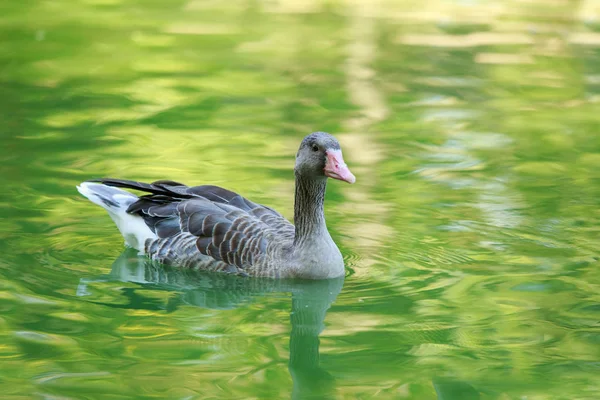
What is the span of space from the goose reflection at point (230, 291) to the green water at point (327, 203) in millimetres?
24

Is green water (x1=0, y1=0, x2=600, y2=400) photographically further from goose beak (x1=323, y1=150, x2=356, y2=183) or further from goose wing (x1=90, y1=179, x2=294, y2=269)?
goose beak (x1=323, y1=150, x2=356, y2=183)

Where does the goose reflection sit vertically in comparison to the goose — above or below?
below

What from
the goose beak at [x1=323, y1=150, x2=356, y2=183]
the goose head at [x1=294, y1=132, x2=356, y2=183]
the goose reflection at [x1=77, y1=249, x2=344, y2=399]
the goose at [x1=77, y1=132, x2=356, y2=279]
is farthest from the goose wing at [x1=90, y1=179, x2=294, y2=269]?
the goose beak at [x1=323, y1=150, x2=356, y2=183]

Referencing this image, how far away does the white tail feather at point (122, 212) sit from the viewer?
9.54 metres

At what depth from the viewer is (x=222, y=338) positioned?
7.66 metres

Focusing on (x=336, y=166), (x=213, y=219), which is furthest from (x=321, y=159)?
(x=213, y=219)

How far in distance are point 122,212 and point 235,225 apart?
47.2 inches

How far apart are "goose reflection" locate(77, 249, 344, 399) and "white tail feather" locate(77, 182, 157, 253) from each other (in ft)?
0.62

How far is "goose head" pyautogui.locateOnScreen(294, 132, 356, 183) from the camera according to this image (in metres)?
8.37

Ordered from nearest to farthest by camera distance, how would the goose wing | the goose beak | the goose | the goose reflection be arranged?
1. the goose reflection
2. the goose beak
3. the goose
4. the goose wing

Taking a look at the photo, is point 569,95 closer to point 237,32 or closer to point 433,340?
point 237,32

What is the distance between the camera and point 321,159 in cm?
852

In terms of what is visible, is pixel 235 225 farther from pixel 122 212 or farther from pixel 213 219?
pixel 122 212

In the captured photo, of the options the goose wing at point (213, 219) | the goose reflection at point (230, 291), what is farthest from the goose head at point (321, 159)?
the goose reflection at point (230, 291)
